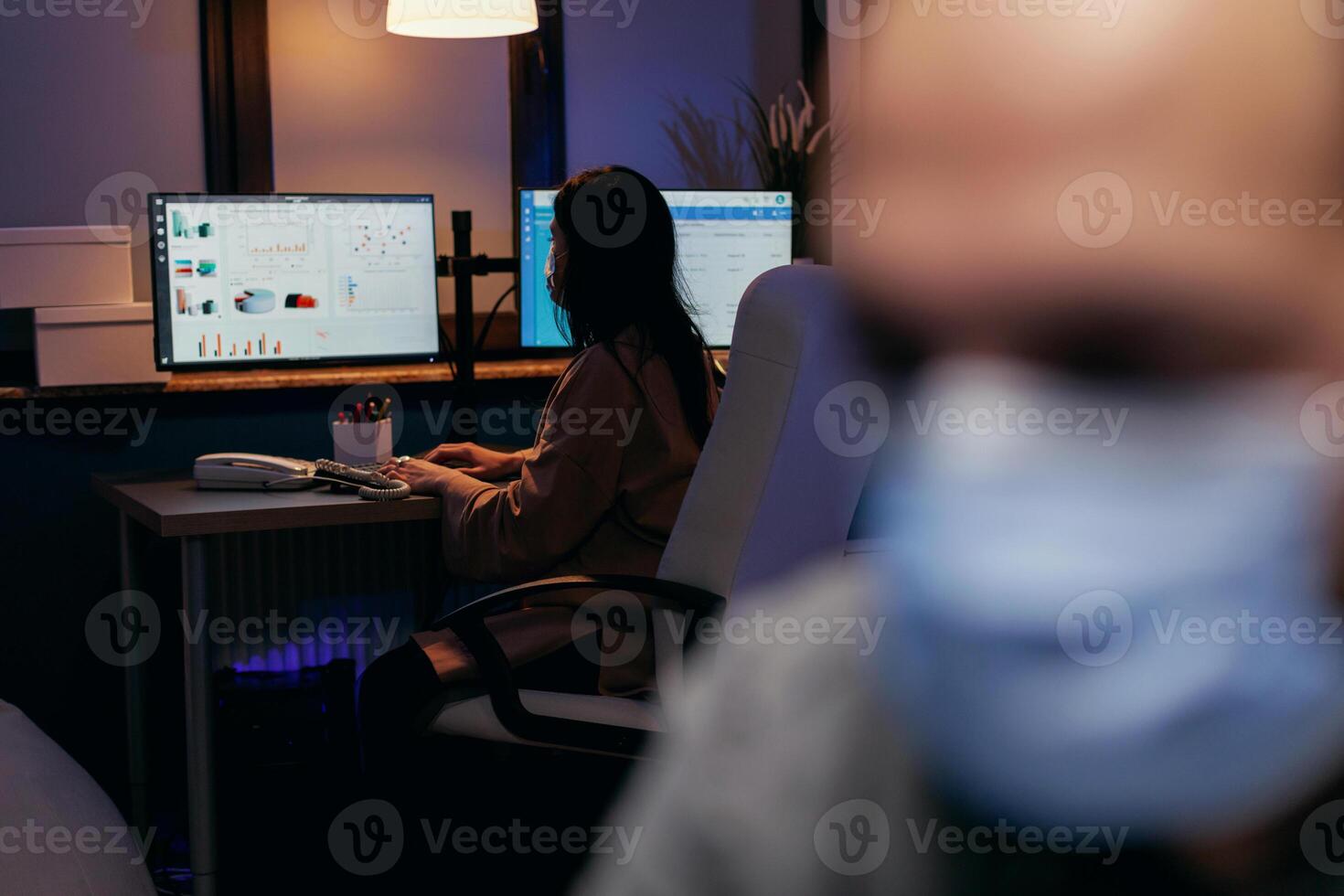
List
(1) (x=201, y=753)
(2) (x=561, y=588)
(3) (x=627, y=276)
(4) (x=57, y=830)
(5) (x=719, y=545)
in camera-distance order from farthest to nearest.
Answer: (1) (x=201, y=753), (3) (x=627, y=276), (2) (x=561, y=588), (5) (x=719, y=545), (4) (x=57, y=830)

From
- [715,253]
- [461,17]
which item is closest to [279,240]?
[461,17]

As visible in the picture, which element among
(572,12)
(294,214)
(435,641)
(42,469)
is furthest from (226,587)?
(572,12)

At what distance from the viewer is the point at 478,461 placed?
84.0 inches

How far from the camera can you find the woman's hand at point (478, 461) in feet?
6.92

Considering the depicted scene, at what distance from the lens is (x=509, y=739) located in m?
1.56

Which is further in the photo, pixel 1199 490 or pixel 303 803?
pixel 303 803

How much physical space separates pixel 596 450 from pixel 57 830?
0.93 metres

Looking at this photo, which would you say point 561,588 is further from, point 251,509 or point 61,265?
point 61,265

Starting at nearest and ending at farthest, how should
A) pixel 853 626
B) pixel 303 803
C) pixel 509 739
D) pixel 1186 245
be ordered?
pixel 1186 245, pixel 853 626, pixel 509 739, pixel 303 803

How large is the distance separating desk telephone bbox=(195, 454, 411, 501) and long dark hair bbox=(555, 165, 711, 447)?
431 millimetres

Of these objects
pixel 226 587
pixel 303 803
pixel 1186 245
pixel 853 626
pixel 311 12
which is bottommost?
pixel 303 803

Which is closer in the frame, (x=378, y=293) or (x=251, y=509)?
(x=251, y=509)

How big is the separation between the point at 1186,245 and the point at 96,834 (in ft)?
2.81

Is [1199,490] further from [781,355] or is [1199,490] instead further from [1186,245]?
[781,355]
